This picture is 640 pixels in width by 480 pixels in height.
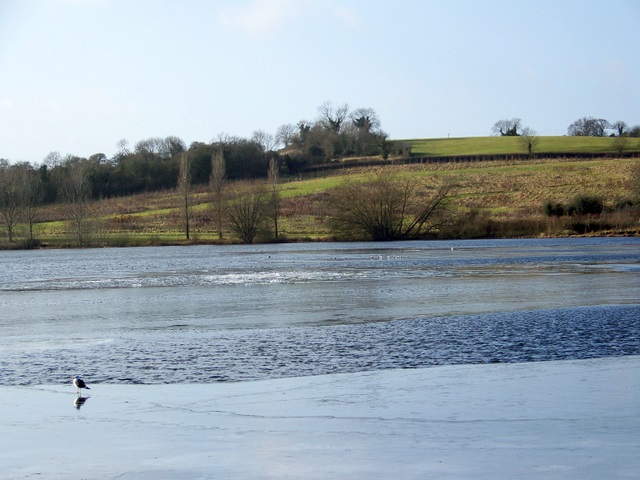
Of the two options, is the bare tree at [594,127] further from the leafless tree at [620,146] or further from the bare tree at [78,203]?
the bare tree at [78,203]

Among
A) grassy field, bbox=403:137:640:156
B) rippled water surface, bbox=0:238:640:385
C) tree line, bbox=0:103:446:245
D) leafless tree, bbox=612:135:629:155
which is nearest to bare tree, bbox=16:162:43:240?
tree line, bbox=0:103:446:245

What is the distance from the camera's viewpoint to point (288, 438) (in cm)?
938

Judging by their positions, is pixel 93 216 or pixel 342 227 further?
pixel 93 216

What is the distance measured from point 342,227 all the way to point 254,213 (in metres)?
9.06

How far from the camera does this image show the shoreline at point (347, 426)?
8266 millimetres

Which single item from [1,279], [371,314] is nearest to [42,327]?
[371,314]

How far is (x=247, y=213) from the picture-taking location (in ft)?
243

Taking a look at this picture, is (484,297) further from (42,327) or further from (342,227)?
(342,227)

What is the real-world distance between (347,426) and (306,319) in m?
10.4

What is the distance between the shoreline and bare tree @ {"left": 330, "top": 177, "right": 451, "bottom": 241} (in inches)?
2230

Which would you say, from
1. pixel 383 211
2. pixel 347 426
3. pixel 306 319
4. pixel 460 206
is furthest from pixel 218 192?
pixel 347 426

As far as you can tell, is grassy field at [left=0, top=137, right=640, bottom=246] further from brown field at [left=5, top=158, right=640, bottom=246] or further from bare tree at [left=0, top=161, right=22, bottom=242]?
bare tree at [left=0, top=161, right=22, bottom=242]

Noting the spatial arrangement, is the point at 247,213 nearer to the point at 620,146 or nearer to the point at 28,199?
the point at 28,199

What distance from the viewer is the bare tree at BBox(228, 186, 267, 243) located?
241ft
